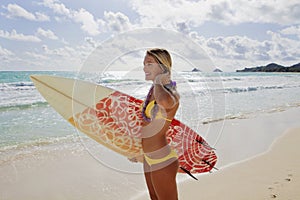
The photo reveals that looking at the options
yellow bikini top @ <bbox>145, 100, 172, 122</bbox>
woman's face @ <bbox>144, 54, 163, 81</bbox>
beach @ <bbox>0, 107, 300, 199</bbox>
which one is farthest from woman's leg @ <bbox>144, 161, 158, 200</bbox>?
beach @ <bbox>0, 107, 300, 199</bbox>

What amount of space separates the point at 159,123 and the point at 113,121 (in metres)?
0.84

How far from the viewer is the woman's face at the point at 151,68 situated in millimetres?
1933

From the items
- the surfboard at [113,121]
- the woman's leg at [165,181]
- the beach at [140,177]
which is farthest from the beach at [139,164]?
the woman's leg at [165,181]

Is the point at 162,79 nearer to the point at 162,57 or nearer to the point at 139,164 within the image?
the point at 162,57

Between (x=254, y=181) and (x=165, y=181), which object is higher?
(x=165, y=181)

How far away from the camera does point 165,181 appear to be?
6.88ft

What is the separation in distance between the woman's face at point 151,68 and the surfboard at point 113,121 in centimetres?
62

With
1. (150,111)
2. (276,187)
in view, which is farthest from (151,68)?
(276,187)

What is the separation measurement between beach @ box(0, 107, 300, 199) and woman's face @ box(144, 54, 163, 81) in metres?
1.12

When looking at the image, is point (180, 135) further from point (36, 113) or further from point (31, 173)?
point (36, 113)

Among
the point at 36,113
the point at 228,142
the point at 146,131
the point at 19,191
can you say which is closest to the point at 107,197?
the point at 19,191

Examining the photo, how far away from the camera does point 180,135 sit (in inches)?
115

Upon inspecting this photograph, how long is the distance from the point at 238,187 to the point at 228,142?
83.9 inches

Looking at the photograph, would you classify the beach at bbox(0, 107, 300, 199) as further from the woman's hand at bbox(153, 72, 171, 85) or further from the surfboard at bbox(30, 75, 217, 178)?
the woman's hand at bbox(153, 72, 171, 85)
